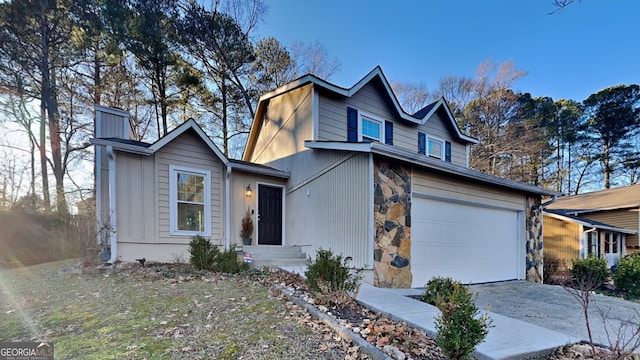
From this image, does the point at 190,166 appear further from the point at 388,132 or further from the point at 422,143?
the point at 422,143

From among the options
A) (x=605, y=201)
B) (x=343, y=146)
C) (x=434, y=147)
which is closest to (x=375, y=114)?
(x=434, y=147)

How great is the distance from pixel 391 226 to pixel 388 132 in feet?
16.3

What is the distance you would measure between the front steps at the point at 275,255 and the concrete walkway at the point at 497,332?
306cm

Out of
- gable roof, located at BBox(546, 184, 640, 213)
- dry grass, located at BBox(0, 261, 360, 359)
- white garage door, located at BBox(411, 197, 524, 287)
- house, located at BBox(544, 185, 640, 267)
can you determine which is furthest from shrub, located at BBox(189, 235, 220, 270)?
gable roof, located at BBox(546, 184, 640, 213)

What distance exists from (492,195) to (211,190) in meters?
7.89

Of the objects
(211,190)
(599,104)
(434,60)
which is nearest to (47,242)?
(211,190)

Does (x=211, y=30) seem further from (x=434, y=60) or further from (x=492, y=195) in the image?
(x=492, y=195)

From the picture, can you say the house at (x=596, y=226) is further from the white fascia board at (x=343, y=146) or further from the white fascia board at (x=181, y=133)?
the white fascia board at (x=181, y=133)

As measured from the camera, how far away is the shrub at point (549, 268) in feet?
35.9

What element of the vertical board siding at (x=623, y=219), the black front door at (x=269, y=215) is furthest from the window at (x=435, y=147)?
the vertical board siding at (x=623, y=219)

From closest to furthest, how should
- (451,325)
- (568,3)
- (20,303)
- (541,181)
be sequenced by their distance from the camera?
(451,325), (568,3), (20,303), (541,181)

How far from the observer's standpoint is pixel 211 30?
15.8 metres

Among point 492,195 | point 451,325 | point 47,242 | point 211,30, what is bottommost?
point 47,242

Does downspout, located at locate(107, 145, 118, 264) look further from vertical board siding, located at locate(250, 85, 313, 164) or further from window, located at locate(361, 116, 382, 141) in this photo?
window, located at locate(361, 116, 382, 141)
